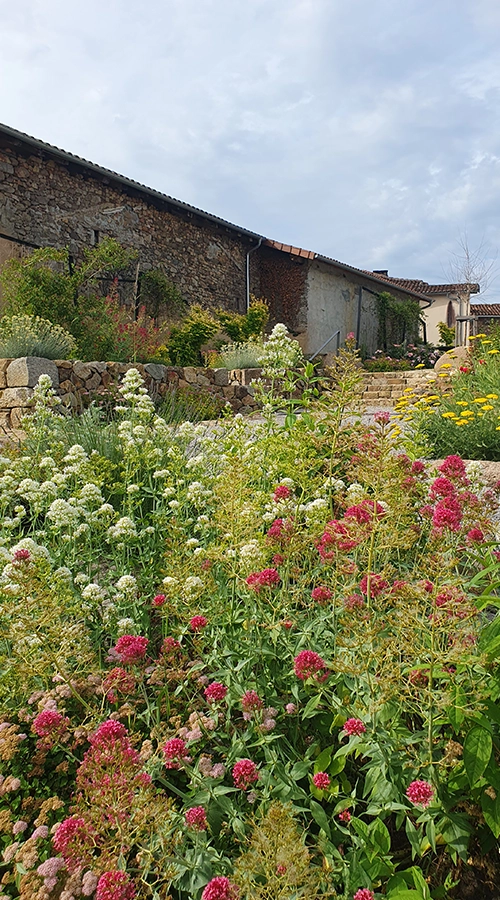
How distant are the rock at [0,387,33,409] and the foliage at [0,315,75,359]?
556 mm

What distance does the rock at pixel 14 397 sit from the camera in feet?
23.6

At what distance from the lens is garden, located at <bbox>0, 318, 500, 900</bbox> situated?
126cm

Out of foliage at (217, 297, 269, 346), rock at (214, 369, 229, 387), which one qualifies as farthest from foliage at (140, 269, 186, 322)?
rock at (214, 369, 229, 387)

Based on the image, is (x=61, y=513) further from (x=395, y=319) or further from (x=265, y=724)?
(x=395, y=319)

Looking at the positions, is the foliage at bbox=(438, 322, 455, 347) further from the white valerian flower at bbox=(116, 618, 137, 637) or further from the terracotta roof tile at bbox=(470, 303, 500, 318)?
the white valerian flower at bbox=(116, 618, 137, 637)

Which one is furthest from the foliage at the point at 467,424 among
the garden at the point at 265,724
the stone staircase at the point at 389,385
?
the stone staircase at the point at 389,385

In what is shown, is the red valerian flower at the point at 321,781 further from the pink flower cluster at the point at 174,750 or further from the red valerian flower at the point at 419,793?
the pink flower cluster at the point at 174,750

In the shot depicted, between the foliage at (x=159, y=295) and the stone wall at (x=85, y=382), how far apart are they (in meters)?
5.12

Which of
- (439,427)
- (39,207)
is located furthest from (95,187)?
(439,427)

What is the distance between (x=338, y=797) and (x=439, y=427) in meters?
5.43

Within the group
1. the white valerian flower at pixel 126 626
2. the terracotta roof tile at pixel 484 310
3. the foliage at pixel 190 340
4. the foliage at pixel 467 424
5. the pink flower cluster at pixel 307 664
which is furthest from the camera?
the terracotta roof tile at pixel 484 310

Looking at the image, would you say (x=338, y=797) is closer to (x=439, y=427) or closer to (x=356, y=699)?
(x=356, y=699)

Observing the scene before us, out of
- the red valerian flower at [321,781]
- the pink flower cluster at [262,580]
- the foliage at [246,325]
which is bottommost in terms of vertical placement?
the red valerian flower at [321,781]

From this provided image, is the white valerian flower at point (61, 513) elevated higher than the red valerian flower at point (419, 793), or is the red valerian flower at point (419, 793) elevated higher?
the white valerian flower at point (61, 513)
